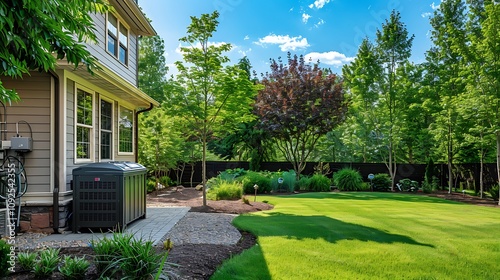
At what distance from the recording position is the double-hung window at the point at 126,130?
9.29 meters

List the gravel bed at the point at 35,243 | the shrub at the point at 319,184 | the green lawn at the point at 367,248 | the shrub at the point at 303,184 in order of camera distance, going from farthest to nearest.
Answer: the shrub at the point at 303,184
the shrub at the point at 319,184
the gravel bed at the point at 35,243
the green lawn at the point at 367,248

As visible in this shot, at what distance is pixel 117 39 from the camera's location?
29.0 ft

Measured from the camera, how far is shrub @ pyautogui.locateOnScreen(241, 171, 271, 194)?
13.8 meters

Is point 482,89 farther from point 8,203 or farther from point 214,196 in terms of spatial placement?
point 8,203

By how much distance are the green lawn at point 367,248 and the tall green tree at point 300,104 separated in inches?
354

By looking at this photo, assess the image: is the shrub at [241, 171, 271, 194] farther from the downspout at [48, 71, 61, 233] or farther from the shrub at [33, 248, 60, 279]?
the shrub at [33, 248, 60, 279]

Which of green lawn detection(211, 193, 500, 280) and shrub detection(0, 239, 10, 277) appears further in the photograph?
green lawn detection(211, 193, 500, 280)

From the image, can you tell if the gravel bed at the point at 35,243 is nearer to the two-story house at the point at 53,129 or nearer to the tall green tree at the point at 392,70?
the two-story house at the point at 53,129

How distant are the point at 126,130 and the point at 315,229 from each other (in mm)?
6263

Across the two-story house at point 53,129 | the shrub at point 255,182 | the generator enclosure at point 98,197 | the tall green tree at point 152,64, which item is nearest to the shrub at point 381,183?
the shrub at point 255,182

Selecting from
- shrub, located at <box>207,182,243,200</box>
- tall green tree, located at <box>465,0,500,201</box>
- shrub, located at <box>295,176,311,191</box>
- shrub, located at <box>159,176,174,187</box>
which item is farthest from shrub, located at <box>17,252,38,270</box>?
tall green tree, located at <box>465,0,500,201</box>

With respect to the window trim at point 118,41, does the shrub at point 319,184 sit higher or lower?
lower

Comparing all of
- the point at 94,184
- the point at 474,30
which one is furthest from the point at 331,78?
the point at 94,184

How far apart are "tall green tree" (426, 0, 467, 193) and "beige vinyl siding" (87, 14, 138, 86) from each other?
12.2 m
